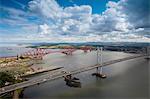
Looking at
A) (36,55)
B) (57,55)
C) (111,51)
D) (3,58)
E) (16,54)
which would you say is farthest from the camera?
(111,51)

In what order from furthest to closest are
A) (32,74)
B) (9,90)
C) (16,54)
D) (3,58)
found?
(16,54) → (3,58) → (32,74) → (9,90)

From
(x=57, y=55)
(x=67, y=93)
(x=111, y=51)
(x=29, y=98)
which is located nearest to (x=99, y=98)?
(x=67, y=93)

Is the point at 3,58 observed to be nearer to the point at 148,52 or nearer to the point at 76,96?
the point at 76,96

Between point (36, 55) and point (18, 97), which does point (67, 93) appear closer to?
point (18, 97)

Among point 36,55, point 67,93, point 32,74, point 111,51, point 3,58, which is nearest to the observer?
point 67,93

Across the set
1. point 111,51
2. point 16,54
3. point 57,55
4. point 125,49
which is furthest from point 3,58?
point 125,49

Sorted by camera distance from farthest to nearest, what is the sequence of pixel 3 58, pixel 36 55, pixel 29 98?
1. pixel 36 55
2. pixel 3 58
3. pixel 29 98

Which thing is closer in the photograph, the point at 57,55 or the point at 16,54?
the point at 16,54

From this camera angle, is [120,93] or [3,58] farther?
[3,58]

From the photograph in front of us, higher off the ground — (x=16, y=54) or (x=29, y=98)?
(x=16, y=54)
